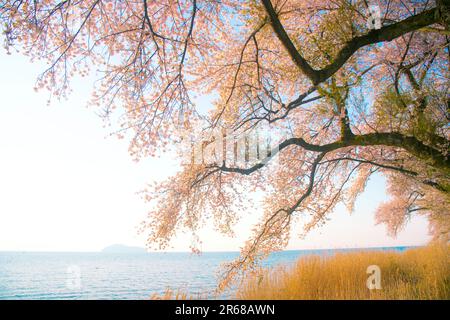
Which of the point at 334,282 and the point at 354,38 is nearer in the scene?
the point at 354,38

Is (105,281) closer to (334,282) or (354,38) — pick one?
(334,282)

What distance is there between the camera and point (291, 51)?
4.72 metres

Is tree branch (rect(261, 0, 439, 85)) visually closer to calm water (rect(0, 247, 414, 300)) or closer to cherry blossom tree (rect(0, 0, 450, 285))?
cherry blossom tree (rect(0, 0, 450, 285))

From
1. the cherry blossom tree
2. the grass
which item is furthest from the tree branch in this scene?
the grass

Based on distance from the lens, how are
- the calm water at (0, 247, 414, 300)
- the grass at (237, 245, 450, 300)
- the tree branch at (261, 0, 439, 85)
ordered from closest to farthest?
the tree branch at (261, 0, 439, 85) < the grass at (237, 245, 450, 300) < the calm water at (0, 247, 414, 300)

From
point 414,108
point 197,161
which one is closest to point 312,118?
point 414,108

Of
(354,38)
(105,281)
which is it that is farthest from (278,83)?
(105,281)

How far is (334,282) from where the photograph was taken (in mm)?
7469

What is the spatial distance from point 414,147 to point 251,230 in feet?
13.9

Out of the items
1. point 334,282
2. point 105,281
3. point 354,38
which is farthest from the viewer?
point 105,281

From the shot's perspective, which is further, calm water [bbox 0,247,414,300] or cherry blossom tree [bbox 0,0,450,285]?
calm water [bbox 0,247,414,300]

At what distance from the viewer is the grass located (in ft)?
21.6

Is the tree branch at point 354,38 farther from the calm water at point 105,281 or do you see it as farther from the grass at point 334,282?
the calm water at point 105,281
